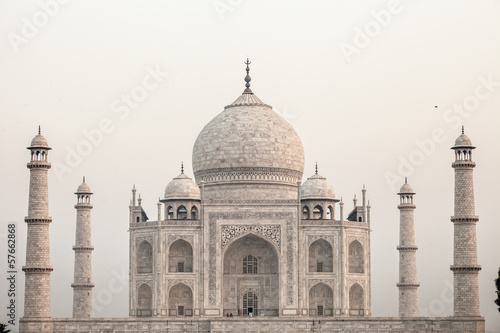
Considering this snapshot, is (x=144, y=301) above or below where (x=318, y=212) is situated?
below

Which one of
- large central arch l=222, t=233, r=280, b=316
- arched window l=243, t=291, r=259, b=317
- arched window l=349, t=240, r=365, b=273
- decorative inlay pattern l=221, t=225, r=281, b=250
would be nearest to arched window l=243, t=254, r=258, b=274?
large central arch l=222, t=233, r=280, b=316

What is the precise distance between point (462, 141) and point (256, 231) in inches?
334

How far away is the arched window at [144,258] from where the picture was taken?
4741 cm

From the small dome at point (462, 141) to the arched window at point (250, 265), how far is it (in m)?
9.03

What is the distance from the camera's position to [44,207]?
43.9 meters

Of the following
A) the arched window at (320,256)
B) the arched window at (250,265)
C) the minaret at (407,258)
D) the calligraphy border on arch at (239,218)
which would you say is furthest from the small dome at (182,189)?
the minaret at (407,258)

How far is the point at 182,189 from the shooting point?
48719 mm

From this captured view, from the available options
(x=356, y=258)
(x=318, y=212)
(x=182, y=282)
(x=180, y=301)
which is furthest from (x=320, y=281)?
(x=180, y=301)

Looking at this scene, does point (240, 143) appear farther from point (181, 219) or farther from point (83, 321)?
point (83, 321)

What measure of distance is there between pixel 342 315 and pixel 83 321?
9.83 meters

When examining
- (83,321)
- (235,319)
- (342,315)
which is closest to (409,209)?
(342,315)

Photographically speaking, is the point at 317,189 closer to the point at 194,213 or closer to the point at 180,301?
the point at 194,213

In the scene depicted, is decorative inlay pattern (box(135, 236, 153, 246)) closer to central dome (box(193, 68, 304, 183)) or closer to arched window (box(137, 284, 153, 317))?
arched window (box(137, 284, 153, 317))

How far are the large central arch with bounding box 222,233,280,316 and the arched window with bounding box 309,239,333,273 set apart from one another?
4.54 ft
